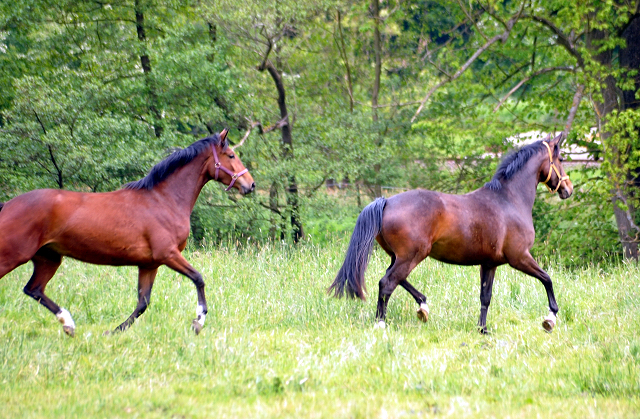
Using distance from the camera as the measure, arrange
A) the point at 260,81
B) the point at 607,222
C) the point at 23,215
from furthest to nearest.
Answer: the point at 260,81
the point at 607,222
the point at 23,215

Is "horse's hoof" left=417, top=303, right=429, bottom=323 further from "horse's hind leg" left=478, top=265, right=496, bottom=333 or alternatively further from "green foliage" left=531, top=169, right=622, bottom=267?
"green foliage" left=531, top=169, right=622, bottom=267

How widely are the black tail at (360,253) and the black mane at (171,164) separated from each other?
6.02 feet

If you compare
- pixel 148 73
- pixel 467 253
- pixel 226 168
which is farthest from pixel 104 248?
pixel 148 73

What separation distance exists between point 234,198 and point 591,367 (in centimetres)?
1151

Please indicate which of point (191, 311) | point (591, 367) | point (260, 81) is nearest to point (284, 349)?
point (191, 311)

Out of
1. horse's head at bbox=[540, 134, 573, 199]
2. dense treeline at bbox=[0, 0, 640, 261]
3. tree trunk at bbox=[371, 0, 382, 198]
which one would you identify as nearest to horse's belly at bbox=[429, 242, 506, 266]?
horse's head at bbox=[540, 134, 573, 199]

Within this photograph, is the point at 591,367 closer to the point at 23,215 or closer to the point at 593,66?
the point at 23,215

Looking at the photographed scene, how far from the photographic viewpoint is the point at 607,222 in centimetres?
1454

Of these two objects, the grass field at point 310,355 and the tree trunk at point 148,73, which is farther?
the tree trunk at point 148,73

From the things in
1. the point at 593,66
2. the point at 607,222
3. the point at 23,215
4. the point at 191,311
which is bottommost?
the point at 607,222

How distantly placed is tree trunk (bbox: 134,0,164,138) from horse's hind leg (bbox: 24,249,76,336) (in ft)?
29.8

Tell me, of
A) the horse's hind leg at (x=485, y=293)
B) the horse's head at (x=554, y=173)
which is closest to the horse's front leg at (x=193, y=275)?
the horse's hind leg at (x=485, y=293)

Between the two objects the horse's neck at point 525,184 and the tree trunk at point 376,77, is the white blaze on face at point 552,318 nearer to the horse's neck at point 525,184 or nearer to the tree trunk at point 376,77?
the horse's neck at point 525,184

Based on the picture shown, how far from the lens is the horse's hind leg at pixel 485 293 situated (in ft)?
21.8
